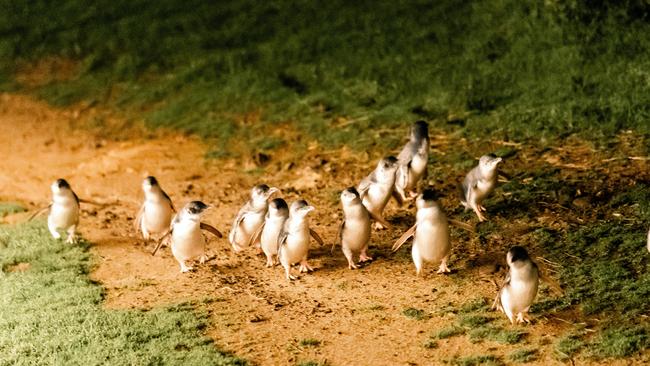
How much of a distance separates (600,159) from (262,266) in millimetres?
3714

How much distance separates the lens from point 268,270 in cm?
748

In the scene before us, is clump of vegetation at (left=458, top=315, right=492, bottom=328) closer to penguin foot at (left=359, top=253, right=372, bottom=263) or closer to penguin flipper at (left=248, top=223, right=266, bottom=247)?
penguin foot at (left=359, top=253, right=372, bottom=263)

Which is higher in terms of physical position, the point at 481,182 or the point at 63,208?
the point at 63,208

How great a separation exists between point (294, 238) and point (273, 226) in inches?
11.9

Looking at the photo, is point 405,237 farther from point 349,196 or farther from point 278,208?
point 278,208

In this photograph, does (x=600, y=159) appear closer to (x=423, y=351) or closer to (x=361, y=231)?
(x=361, y=231)

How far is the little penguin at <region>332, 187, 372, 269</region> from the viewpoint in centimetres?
725

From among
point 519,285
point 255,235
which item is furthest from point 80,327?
point 519,285

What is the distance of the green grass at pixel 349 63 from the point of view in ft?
35.3

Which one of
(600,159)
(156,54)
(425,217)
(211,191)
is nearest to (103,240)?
(211,191)

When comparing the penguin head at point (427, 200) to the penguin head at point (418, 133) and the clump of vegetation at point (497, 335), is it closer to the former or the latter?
the clump of vegetation at point (497, 335)

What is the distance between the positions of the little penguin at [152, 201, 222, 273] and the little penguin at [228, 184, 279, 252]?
0.38 metres

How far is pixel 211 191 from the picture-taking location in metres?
9.48

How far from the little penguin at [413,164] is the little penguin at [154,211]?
2.12m
